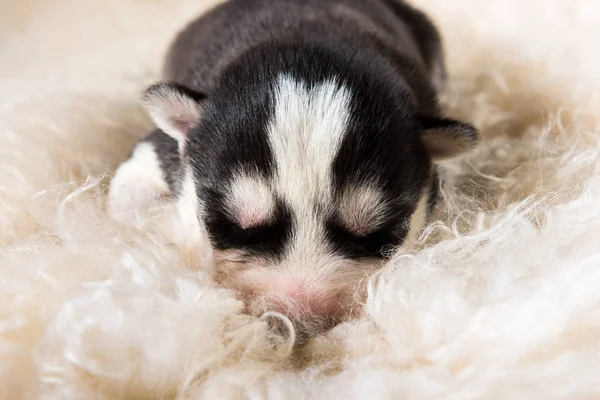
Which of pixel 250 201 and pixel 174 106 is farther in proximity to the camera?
pixel 174 106

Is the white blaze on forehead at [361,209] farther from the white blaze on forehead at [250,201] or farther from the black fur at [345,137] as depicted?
the white blaze on forehead at [250,201]

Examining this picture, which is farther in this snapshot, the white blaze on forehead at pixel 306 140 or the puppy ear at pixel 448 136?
the puppy ear at pixel 448 136

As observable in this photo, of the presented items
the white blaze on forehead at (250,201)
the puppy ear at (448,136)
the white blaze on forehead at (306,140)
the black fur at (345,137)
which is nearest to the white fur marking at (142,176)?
the black fur at (345,137)

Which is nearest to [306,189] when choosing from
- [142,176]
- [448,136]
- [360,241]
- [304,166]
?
[304,166]

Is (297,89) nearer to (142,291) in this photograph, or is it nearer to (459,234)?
(459,234)

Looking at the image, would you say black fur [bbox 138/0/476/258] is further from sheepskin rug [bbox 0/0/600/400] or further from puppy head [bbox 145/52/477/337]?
sheepskin rug [bbox 0/0/600/400]

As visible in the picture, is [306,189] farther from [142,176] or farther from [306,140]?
[142,176]
